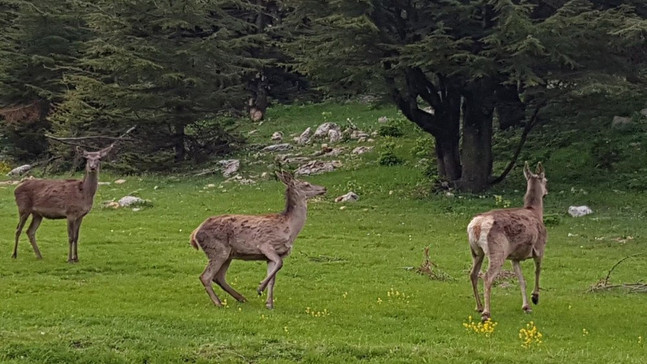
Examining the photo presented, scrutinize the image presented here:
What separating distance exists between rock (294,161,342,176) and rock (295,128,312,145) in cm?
395

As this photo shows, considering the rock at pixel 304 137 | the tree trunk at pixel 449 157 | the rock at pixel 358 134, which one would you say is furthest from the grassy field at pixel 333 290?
the rock at pixel 304 137

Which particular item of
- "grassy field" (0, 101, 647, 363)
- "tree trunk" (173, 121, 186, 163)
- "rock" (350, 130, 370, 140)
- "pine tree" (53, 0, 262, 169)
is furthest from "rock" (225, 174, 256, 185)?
"rock" (350, 130, 370, 140)

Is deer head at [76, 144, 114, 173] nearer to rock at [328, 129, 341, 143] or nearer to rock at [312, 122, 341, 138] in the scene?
rock at [328, 129, 341, 143]

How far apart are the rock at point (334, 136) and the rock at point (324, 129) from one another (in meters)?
0.26

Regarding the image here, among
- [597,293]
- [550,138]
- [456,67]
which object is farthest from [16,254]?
[550,138]

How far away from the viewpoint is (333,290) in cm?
1392

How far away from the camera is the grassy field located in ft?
31.3

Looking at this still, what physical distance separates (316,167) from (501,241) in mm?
19598

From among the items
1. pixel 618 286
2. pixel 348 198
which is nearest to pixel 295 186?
pixel 618 286

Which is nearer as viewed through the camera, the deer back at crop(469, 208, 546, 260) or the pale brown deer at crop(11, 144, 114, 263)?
the deer back at crop(469, 208, 546, 260)

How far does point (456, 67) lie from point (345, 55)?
3.41 m

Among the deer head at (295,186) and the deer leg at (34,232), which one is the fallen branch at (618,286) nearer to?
the deer head at (295,186)

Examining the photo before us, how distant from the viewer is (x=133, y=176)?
1264 inches

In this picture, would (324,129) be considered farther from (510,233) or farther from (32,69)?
(510,233)
